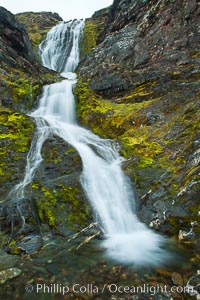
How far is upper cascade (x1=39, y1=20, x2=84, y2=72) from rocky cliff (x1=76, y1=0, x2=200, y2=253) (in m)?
8.60

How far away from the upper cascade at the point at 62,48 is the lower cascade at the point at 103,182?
14764 millimetres

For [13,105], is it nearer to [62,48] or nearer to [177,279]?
[177,279]

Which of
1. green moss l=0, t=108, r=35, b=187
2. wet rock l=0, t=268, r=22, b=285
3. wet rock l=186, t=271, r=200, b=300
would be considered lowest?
wet rock l=0, t=268, r=22, b=285

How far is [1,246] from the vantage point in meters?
6.33

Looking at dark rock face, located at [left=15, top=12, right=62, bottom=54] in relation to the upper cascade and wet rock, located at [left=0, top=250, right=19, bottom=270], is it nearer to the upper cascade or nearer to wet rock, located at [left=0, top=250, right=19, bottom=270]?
the upper cascade

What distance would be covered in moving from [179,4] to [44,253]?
55.0 feet

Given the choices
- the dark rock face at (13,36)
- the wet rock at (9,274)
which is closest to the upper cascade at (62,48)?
the dark rock face at (13,36)

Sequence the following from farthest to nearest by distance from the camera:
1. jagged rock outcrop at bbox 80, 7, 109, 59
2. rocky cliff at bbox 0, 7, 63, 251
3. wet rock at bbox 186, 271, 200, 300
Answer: jagged rock outcrop at bbox 80, 7, 109, 59, rocky cliff at bbox 0, 7, 63, 251, wet rock at bbox 186, 271, 200, 300

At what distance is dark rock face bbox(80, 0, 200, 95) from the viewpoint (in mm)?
15430

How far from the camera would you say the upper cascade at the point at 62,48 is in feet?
97.5

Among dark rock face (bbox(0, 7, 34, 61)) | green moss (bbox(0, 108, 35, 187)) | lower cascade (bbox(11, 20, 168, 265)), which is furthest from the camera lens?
dark rock face (bbox(0, 7, 34, 61))

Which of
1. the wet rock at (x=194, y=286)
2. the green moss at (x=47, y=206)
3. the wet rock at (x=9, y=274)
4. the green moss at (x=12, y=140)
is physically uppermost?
the green moss at (x=12, y=140)

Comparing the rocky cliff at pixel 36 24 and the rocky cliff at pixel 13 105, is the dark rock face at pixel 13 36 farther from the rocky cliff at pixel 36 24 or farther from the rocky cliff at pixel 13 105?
the rocky cliff at pixel 36 24

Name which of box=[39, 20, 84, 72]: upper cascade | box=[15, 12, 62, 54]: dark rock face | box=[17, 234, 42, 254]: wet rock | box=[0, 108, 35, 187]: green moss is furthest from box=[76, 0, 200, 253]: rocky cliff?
box=[15, 12, 62, 54]: dark rock face
